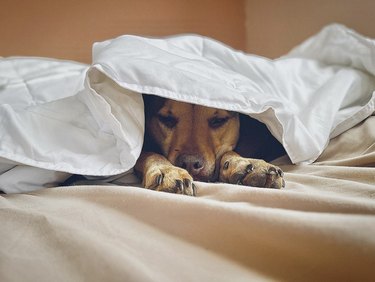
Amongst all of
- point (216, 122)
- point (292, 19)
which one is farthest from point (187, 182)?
point (292, 19)

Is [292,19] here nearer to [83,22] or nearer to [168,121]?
[83,22]

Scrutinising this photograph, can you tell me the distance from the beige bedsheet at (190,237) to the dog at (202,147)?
0.52ft

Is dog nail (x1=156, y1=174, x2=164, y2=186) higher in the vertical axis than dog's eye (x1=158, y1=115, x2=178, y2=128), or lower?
higher

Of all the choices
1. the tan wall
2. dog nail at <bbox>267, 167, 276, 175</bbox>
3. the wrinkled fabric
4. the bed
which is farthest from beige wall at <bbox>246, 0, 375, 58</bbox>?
dog nail at <bbox>267, 167, 276, 175</bbox>

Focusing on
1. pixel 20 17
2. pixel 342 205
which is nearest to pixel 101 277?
pixel 342 205

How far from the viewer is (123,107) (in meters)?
1.03

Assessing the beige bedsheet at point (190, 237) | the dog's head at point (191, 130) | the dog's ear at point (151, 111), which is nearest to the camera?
the beige bedsheet at point (190, 237)

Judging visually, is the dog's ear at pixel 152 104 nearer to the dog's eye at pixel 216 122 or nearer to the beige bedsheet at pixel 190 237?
the dog's eye at pixel 216 122

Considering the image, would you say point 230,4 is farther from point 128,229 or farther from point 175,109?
point 128,229

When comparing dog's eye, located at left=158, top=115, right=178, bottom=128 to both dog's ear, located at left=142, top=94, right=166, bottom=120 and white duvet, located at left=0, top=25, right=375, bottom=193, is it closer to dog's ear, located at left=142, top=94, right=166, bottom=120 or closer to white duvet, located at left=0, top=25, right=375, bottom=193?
dog's ear, located at left=142, top=94, right=166, bottom=120

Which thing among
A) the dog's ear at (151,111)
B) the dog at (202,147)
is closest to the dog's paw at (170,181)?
the dog at (202,147)

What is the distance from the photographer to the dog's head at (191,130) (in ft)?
3.87

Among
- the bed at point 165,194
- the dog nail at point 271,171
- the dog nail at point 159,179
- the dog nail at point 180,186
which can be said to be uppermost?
the bed at point 165,194

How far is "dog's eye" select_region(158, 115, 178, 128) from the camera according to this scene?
1.28 metres
